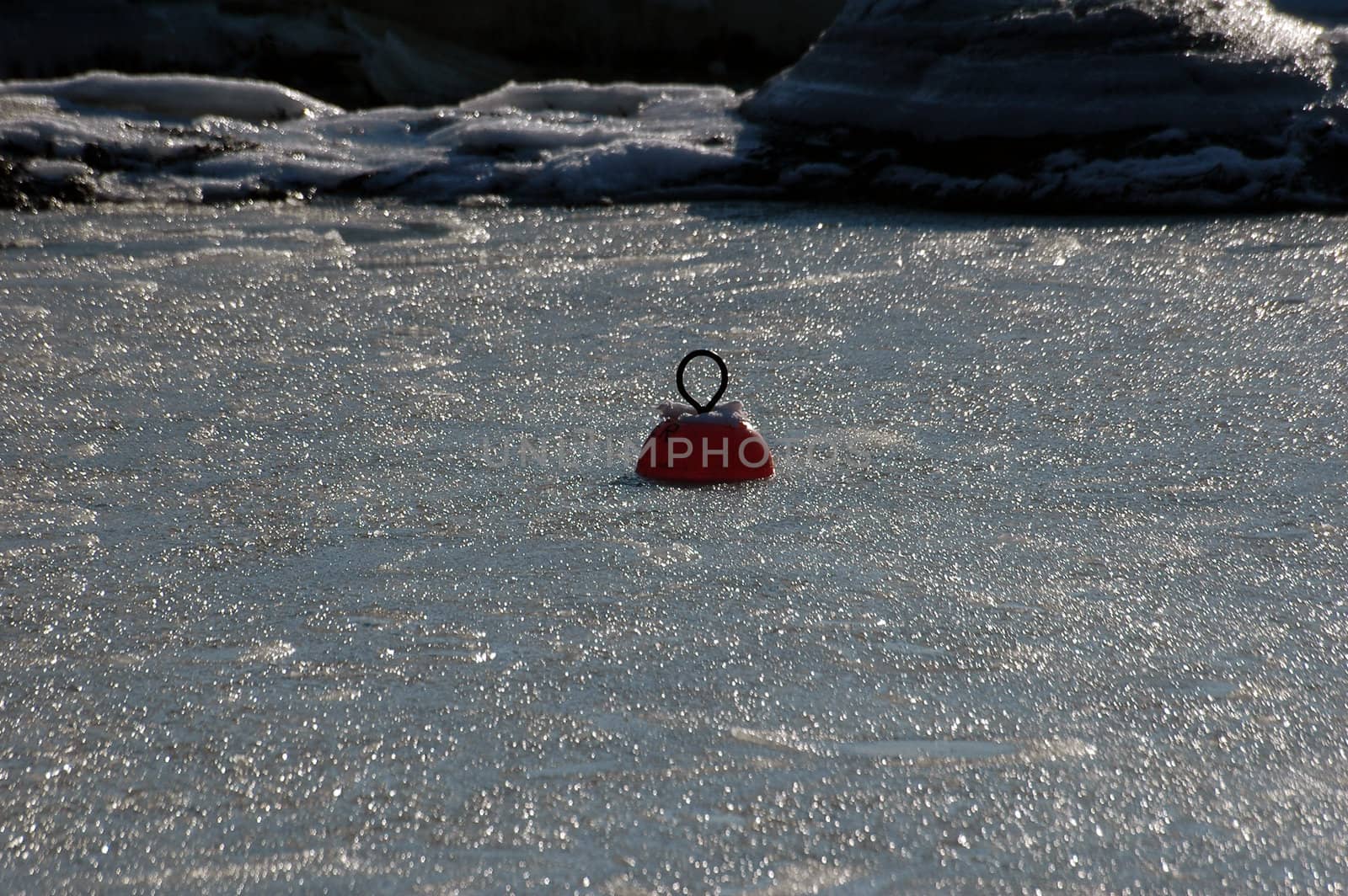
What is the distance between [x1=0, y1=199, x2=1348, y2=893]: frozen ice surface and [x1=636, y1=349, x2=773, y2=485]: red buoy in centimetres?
5

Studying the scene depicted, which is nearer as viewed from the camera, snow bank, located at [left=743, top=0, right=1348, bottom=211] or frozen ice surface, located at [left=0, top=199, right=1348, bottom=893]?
frozen ice surface, located at [left=0, top=199, right=1348, bottom=893]

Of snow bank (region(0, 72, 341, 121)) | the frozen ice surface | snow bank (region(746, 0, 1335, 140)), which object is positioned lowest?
the frozen ice surface

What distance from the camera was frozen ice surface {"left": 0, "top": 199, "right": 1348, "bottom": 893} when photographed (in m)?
1.14

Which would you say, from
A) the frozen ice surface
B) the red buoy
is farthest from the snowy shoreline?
the red buoy

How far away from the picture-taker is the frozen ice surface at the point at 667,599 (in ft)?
3.74

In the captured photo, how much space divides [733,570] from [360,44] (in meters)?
7.56

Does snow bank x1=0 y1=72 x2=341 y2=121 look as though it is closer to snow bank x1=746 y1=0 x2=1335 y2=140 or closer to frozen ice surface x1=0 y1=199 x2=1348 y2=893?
snow bank x1=746 y1=0 x2=1335 y2=140

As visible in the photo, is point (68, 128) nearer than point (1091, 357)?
No

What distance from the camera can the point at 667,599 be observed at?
159cm

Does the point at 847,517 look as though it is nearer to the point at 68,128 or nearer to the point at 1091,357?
the point at 1091,357

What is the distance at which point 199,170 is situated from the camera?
15.4ft

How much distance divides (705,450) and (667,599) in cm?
43

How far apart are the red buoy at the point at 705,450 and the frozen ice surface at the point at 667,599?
5 centimetres

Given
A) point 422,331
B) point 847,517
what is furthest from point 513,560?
point 422,331
